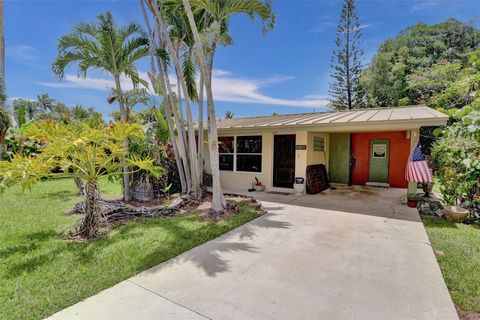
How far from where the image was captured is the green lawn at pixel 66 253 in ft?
9.62

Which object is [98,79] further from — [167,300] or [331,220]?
[331,220]

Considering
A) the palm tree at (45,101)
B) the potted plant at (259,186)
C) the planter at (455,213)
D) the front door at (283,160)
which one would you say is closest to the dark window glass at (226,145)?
the potted plant at (259,186)

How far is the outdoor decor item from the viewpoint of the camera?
31.0ft

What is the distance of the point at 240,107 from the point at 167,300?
94.4 ft

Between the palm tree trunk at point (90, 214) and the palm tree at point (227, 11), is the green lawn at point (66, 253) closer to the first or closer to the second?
the palm tree trunk at point (90, 214)

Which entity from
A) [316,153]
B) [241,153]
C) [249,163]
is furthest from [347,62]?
[249,163]

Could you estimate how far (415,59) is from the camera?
19.0 m

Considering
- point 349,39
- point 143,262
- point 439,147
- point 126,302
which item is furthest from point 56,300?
point 349,39

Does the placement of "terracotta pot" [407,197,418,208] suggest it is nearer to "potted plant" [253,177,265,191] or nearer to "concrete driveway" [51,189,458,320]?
"concrete driveway" [51,189,458,320]

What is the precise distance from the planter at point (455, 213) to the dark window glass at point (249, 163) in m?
6.05

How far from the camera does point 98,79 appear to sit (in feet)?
25.1

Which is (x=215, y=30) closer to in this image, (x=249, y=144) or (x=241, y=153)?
(x=249, y=144)

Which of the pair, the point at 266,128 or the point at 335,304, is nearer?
the point at 335,304

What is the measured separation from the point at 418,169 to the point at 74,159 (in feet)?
26.9
